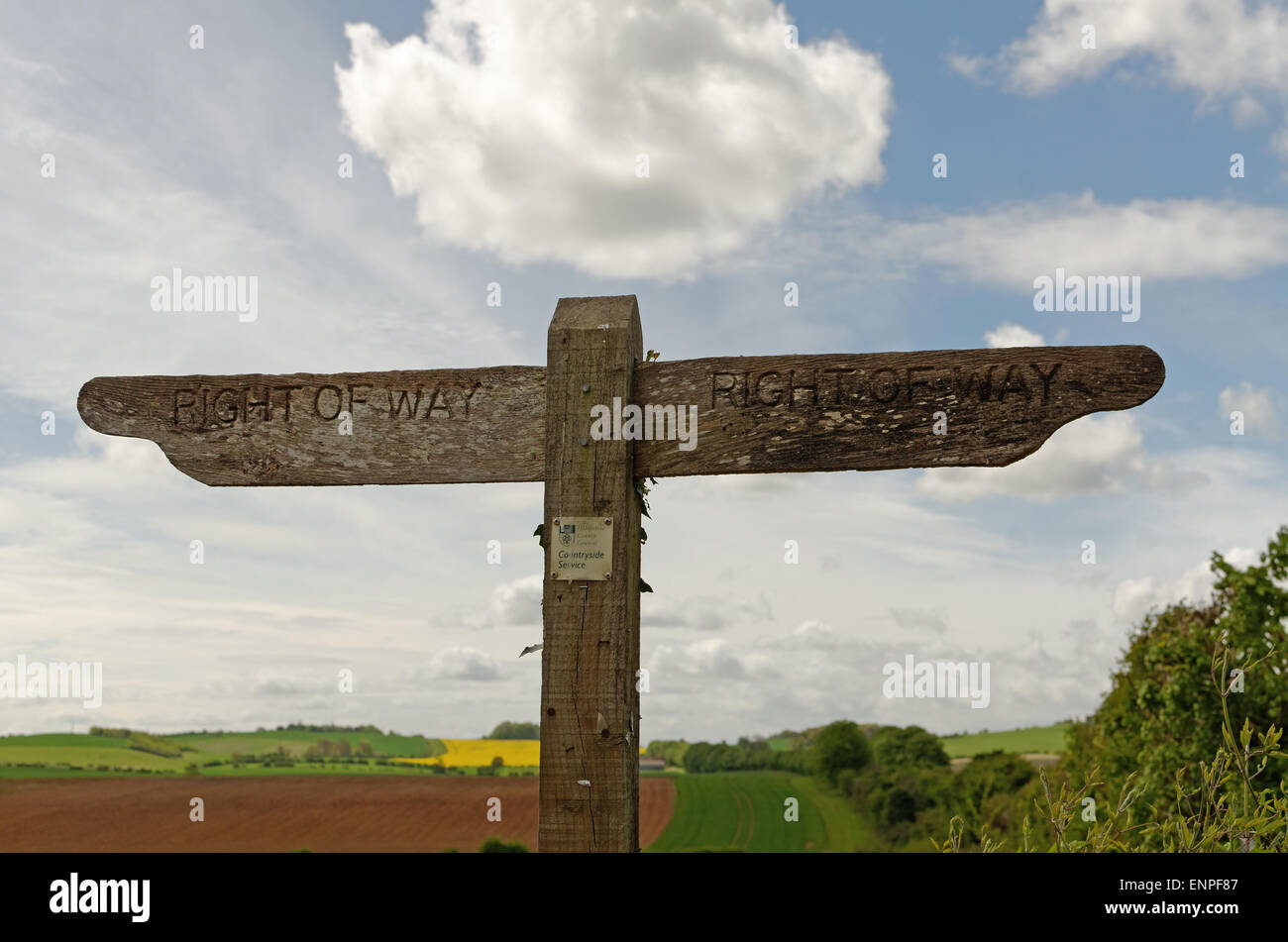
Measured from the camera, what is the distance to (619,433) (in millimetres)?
4027

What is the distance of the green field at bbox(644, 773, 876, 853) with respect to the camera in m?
31.1

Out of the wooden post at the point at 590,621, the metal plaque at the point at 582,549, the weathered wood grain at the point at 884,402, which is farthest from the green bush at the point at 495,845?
the weathered wood grain at the point at 884,402

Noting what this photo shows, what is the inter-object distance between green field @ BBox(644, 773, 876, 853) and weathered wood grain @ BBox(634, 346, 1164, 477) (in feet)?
87.4

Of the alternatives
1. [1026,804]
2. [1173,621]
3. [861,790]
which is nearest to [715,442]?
[1173,621]

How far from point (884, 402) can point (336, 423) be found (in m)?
2.41

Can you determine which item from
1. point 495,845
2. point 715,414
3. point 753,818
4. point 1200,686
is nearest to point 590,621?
point 715,414

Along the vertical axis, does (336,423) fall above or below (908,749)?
above

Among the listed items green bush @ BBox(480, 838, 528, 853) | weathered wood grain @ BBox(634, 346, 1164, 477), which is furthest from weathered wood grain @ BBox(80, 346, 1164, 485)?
green bush @ BBox(480, 838, 528, 853)

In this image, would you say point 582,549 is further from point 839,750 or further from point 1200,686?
point 839,750

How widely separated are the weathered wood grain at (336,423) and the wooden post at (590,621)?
0.19 metres

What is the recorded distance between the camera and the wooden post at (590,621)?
12.5 ft

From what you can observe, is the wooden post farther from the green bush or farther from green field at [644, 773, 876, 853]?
green field at [644, 773, 876, 853]
